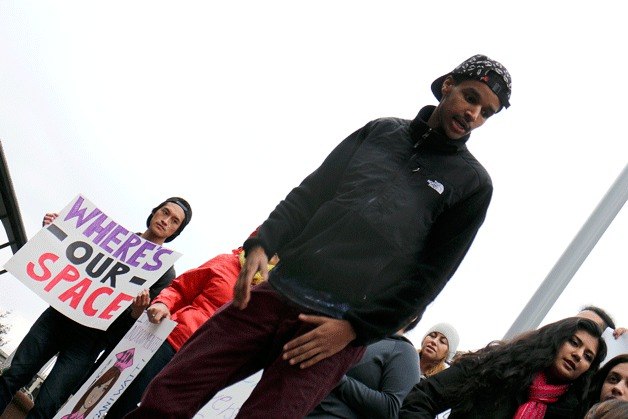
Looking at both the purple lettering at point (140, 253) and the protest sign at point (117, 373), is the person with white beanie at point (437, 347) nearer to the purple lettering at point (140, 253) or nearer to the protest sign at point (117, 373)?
the protest sign at point (117, 373)

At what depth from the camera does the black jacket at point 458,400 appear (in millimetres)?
2801

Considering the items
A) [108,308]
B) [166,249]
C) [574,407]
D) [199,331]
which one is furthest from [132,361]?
[574,407]

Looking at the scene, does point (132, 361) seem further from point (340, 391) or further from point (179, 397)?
point (179, 397)

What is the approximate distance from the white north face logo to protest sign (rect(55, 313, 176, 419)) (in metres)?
1.63

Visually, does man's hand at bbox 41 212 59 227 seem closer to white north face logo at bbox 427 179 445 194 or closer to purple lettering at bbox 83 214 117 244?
purple lettering at bbox 83 214 117 244

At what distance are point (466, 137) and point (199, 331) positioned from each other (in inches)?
38.5

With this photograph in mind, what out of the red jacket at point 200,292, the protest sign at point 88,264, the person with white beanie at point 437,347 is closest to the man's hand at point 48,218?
the protest sign at point 88,264

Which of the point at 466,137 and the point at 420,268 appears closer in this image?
the point at 420,268

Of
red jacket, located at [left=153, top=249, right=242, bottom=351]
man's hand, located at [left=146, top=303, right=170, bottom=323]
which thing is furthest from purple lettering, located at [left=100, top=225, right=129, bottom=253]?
man's hand, located at [left=146, top=303, right=170, bottom=323]

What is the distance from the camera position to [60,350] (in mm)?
4016

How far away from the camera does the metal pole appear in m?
4.80

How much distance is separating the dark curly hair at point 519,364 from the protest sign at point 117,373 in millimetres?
1320

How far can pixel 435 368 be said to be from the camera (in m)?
4.03

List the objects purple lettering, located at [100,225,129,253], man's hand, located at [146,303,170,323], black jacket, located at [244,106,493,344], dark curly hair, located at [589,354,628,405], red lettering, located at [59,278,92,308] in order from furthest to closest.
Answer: purple lettering, located at [100,225,129,253] → red lettering, located at [59,278,92,308] → man's hand, located at [146,303,170,323] → dark curly hair, located at [589,354,628,405] → black jacket, located at [244,106,493,344]
